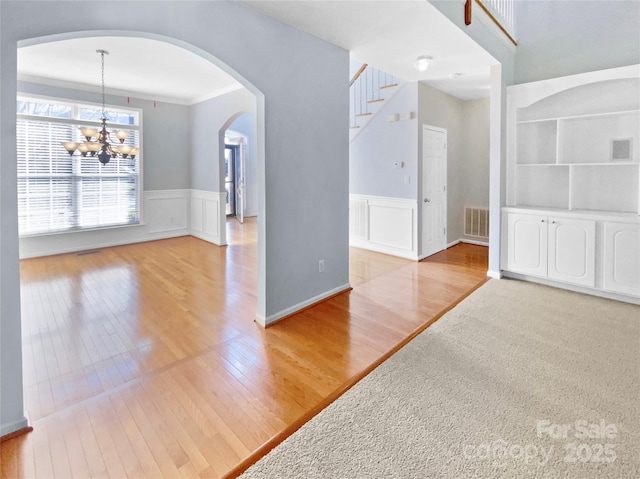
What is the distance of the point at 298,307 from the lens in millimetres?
3455

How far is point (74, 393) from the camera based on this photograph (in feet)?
7.20

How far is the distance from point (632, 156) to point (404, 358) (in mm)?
3389

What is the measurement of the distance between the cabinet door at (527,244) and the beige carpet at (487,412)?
1.16 m

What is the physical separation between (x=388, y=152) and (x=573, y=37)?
251 cm

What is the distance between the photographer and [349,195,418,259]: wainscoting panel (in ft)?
17.7

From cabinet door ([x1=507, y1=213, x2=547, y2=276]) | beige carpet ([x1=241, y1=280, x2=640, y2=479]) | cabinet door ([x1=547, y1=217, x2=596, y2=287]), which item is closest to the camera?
beige carpet ([x1=241, y1=280, x2=640, y2=479])

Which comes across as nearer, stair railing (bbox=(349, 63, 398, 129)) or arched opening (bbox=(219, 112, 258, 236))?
stair railing (bbox=(349, 63, 398, 129))

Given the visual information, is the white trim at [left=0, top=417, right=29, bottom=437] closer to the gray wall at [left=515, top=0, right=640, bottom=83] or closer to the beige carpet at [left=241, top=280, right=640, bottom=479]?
the beige carpet at [left=241, top=280, right=640, bottom=479]

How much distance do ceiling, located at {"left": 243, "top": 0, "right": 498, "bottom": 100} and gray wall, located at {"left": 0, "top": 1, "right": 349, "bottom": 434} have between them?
171mm

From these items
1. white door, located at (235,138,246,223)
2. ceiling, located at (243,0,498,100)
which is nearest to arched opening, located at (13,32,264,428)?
ceiling, located at (243,0,498,100)

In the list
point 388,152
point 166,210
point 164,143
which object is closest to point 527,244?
point 388,152

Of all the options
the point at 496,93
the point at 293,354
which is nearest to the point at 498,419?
the point at 293,354

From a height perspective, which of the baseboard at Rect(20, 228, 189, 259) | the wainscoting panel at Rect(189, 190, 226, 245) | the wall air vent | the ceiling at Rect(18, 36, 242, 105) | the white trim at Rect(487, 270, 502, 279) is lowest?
the white trim at Rect(487, 270, 502, 279)

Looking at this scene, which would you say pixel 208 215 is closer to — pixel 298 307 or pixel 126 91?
pixel 126 91
